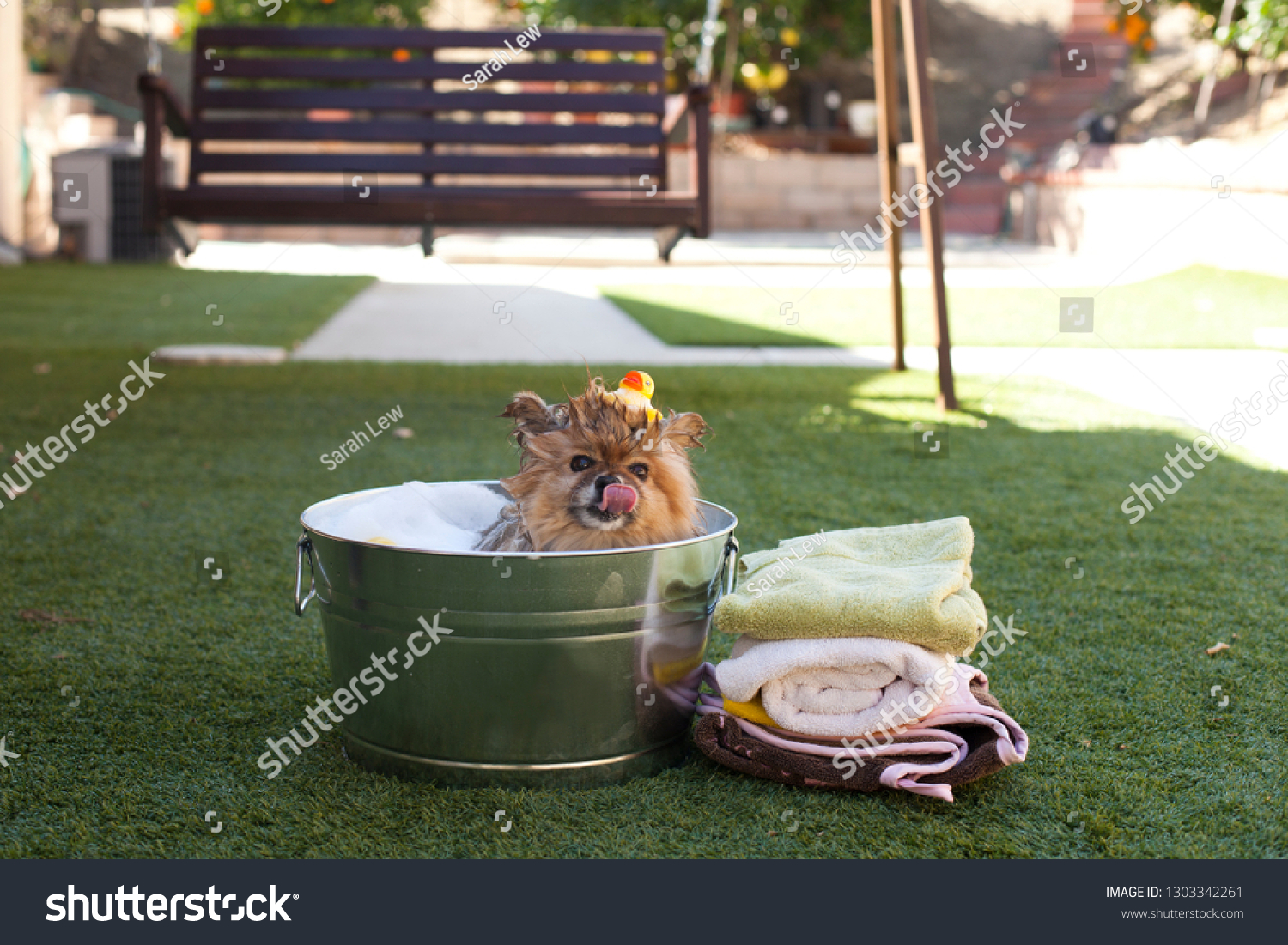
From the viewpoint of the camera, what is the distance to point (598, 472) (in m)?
1.82

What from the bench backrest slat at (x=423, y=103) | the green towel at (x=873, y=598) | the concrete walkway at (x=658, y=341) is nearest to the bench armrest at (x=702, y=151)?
the bench backrest slat at (x=423, y=103)

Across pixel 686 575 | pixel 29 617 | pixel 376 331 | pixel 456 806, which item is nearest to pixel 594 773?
pixel 456 806

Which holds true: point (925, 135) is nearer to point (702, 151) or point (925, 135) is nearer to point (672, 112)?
point (702, 151)

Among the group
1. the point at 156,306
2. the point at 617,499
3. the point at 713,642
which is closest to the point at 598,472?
the point at 617,499

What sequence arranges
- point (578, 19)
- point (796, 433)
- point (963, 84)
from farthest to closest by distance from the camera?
point (963, 84) < point (578, 19) < point (796, 433)

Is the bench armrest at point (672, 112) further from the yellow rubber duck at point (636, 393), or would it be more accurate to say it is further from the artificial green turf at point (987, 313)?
the yellow rubber duck at point (636, 393)

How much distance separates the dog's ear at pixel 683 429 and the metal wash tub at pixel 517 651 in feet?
0.55

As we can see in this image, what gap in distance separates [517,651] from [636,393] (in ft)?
1.47

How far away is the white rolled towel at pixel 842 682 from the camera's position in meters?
1.82

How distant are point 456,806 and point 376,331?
5.52 metres

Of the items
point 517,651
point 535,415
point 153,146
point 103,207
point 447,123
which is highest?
point 447,123

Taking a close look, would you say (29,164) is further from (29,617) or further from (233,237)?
(29,617)

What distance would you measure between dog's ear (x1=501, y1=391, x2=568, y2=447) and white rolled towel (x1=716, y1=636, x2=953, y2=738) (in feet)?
1.60

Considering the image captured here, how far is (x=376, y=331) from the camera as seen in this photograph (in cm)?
698
